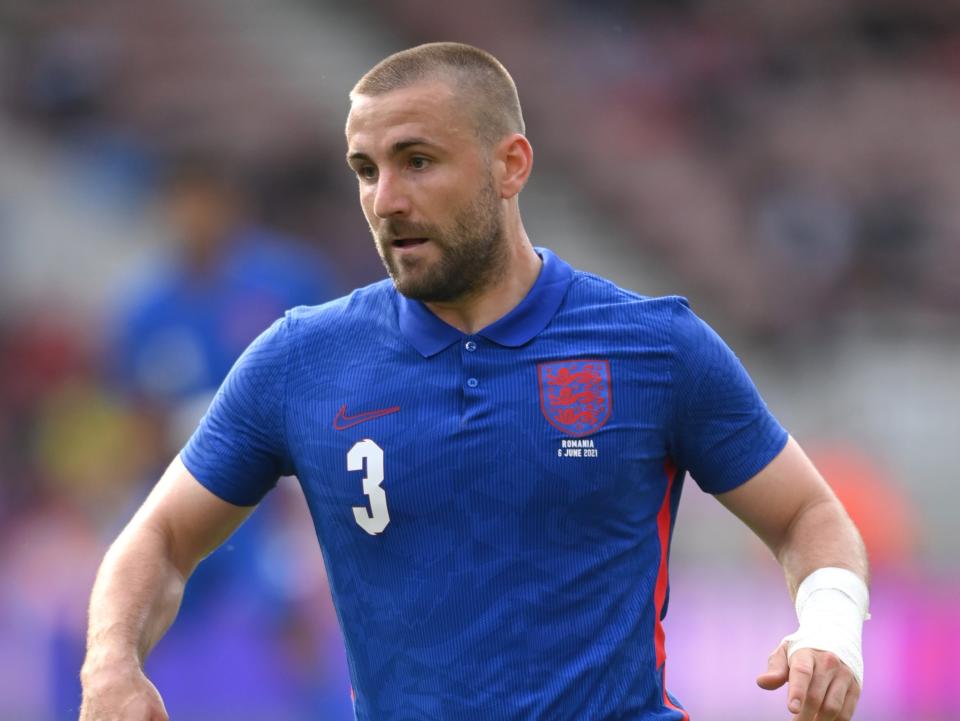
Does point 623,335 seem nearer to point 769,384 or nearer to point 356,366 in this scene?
point 356,366

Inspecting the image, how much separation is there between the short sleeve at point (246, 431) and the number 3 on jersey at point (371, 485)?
→ 0.61 feet

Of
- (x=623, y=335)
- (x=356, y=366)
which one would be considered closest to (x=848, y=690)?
(x=623, y=335)

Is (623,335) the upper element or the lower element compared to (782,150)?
lower

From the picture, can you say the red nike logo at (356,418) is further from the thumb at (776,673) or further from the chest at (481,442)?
the thumb at (776,673)

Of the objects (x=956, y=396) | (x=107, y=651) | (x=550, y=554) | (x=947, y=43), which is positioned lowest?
(x=107, y=651)

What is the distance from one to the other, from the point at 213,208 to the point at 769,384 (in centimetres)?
618

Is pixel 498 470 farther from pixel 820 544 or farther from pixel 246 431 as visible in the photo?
pixel 820 544

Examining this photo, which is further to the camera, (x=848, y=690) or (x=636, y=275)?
(x=636, y=275)

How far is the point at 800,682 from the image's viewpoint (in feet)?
9.85

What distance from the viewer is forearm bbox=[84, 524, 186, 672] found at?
3199mm

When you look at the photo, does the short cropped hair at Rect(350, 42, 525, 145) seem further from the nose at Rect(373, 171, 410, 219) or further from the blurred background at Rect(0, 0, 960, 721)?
the blurred background at Rect(0, 0, 960, 721)

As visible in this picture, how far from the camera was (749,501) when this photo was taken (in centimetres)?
349

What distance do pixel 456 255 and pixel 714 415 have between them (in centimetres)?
62

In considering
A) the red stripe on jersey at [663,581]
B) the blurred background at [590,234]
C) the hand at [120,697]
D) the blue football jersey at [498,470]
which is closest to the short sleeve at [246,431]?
the blue football jersey at [498,470]
